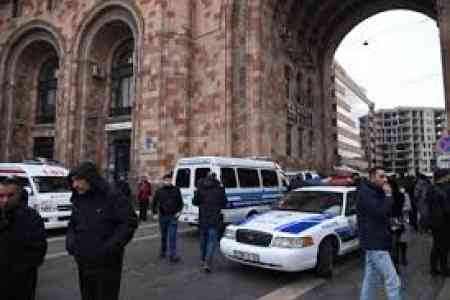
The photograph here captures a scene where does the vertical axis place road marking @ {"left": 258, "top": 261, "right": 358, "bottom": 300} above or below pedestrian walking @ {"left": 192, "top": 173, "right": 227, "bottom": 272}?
below

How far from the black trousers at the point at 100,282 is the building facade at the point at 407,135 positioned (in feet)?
434

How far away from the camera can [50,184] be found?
1133cm

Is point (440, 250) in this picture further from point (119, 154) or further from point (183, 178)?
point (119, 154)

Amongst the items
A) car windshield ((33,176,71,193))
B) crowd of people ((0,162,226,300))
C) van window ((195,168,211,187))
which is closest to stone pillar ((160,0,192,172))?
car windshield ((33,176,71,193))

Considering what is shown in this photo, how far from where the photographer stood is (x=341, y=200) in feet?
24.5

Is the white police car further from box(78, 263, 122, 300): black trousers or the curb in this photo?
box(78, 263, 122, 300): black trousers

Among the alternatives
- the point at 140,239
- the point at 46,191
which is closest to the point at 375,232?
the point at 140,239

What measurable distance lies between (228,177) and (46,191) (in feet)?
18.1

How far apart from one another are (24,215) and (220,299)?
2996 millimetres

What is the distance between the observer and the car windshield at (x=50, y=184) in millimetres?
10977

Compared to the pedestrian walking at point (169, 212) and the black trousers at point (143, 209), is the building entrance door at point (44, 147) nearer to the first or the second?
the black trousers at point (143, 209)

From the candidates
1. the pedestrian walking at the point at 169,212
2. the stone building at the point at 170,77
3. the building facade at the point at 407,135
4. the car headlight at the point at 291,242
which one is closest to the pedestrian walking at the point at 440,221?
the car headlight at the point at 291,242

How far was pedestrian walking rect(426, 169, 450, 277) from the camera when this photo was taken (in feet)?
20.5

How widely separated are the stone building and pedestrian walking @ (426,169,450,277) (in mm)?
10882
